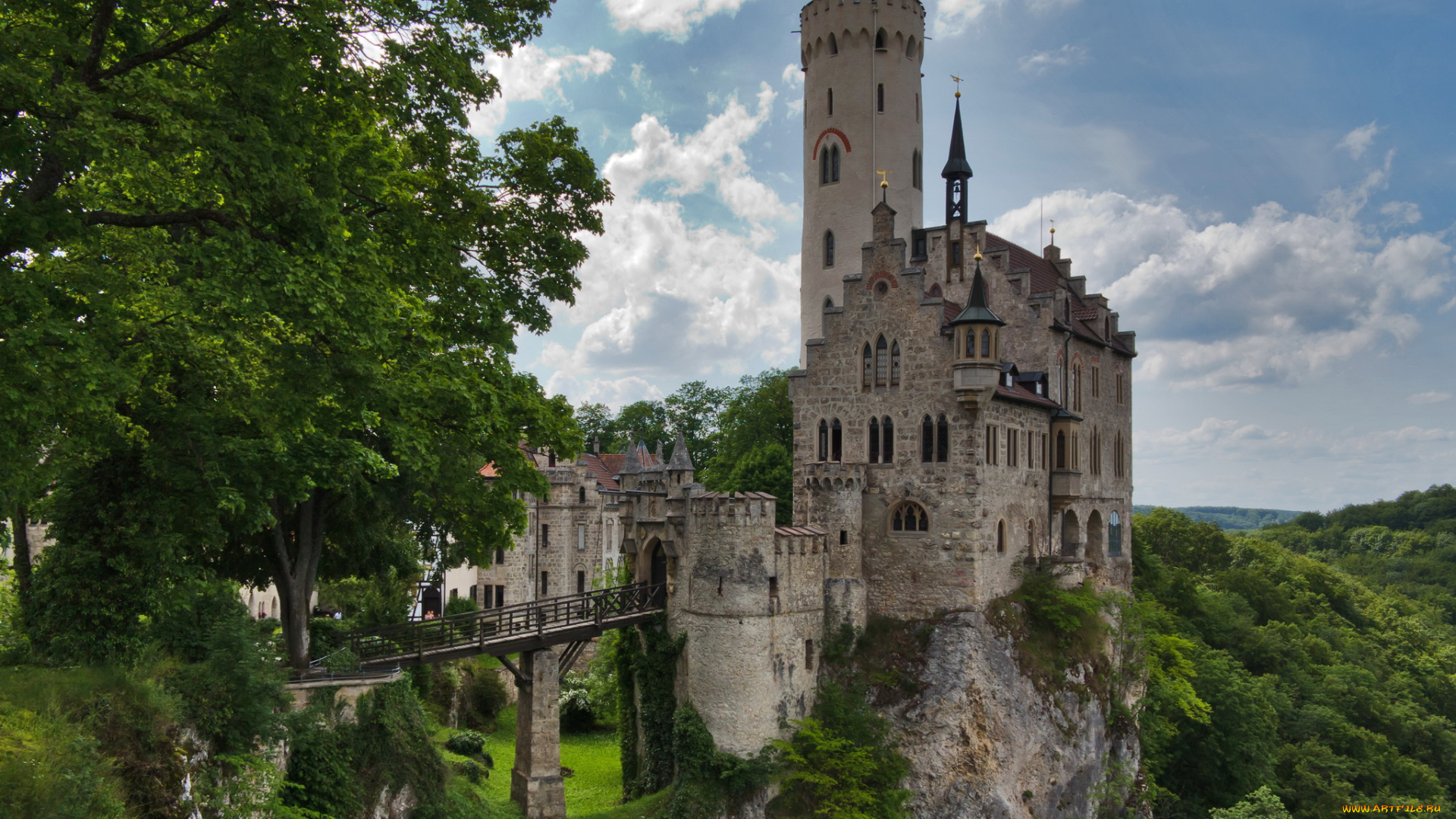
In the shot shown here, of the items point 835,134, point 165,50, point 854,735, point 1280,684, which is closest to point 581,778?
point 854,735

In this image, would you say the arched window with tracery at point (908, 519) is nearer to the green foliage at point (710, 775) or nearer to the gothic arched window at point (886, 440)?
the gothic arched window at point (886, 440)

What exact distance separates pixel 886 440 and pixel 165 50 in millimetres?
25694

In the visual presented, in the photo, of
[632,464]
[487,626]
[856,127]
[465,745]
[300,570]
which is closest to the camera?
[300,570]

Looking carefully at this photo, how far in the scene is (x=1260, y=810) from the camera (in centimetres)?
3853

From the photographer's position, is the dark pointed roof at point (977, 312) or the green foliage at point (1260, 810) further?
the green foliage at point (1260, 810)

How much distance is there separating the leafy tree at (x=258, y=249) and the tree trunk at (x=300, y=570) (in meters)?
0.59

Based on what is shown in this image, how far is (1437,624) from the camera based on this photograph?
94000 mm

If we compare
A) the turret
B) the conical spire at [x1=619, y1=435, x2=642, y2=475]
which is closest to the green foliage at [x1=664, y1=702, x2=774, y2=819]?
the turret

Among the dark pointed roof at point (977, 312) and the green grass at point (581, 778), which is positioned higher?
the dark pointed roof at point (977, 312)

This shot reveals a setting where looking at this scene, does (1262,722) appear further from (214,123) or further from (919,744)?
(214,123)

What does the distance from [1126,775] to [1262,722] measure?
12.2 metres

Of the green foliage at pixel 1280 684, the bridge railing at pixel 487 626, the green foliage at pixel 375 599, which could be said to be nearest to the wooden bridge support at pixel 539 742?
the bridge railing at pixel 487 626

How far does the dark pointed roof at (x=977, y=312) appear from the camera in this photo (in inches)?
1261

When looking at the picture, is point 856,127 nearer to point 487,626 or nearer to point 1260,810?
point 487,626
